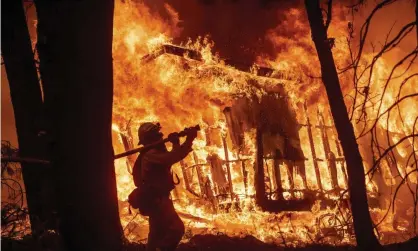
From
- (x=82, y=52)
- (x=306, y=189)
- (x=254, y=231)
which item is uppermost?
(x=82, y=52)

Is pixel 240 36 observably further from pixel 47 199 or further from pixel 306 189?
pixel 47 199

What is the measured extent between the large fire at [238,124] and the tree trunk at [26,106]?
3.21 metres

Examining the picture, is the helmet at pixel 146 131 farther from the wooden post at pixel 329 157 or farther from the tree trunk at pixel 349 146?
the wooden post at pixel 329 157

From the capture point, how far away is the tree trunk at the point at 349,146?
4879mm

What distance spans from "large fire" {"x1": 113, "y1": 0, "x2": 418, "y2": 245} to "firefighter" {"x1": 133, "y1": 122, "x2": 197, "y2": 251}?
3.90 meters

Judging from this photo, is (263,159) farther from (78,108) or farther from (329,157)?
(78,108)

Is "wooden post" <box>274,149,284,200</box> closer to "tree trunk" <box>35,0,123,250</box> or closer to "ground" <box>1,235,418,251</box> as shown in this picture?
"ground" <box>1,235,418,251</box>

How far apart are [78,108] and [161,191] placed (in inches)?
116

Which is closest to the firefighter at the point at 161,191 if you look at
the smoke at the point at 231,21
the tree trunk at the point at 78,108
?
the tree trunk at the point at 78,108

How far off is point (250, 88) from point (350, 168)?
5.43 m

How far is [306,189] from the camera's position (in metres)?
9.73

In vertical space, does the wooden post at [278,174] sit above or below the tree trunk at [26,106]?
below

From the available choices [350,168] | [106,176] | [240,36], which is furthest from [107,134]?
[240,36]

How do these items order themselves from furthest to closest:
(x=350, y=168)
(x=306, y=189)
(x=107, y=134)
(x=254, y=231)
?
1. (x=306, y=189)
2. (x=254, y=231)
3. (x=350, y=168)
4. (x=107, y=134)
